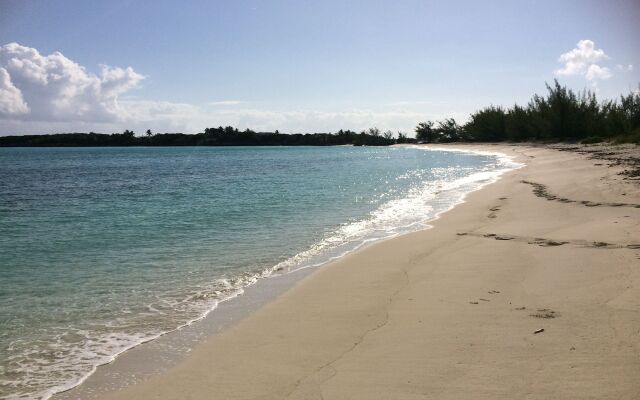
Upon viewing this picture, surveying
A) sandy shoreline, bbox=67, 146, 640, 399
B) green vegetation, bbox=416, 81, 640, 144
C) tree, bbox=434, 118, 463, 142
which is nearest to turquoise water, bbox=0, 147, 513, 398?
sandy shoreline, bbox=67, 146, 640, 399

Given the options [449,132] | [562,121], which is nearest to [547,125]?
[562,121]

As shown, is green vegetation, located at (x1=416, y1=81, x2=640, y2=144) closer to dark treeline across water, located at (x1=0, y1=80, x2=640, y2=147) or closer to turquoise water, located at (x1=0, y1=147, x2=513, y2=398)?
dark treeline across water, located at (x1=0, y1=80, x2=640, y2=147)

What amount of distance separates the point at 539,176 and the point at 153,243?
1654 centimetres

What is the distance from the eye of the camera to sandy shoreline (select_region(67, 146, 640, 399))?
3.45 m

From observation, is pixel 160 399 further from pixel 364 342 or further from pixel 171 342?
pixel 364 342

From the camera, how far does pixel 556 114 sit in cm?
5366

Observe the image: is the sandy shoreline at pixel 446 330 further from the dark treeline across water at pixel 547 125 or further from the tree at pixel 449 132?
the tree at pixel 449 132

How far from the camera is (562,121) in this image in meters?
53.8

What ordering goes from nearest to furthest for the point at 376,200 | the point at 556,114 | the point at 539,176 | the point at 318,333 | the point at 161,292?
the point at 318,333, the point at 161,292, the point at 376,200, the point at 539,176, the point at 556,114

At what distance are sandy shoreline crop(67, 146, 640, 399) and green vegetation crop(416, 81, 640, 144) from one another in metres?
30.1

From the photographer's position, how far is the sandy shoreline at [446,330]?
3445mm

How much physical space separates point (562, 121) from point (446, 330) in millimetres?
56810

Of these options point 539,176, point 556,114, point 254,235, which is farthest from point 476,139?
point 254,235

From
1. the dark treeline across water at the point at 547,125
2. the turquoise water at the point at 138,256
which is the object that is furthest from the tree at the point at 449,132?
the turquoise water at the point at 138,256
